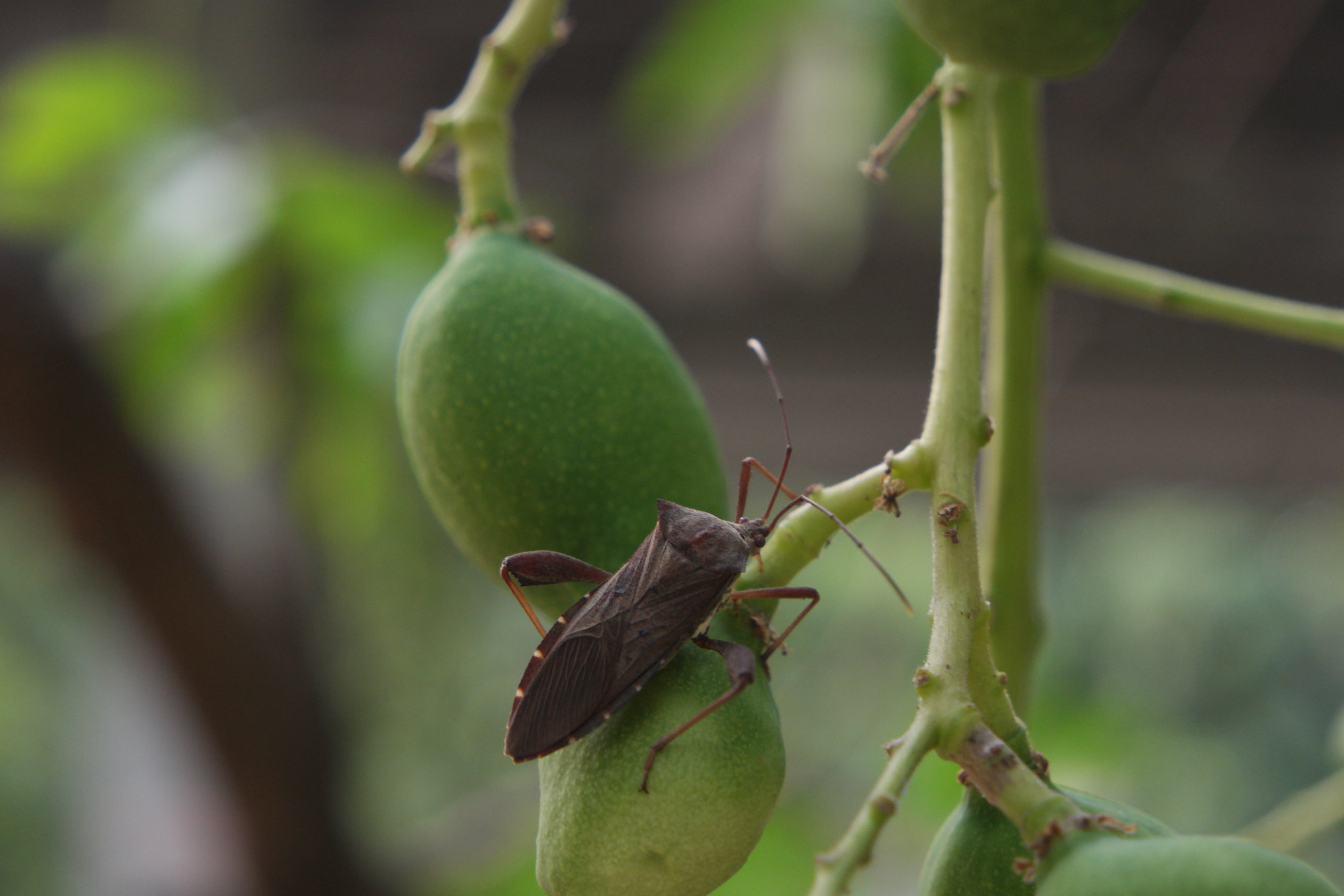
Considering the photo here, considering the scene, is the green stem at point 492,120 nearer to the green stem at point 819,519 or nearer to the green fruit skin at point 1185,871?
the green stem at point 819,519

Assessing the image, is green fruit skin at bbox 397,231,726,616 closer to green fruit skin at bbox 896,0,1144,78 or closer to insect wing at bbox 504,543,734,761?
insect wing at bbox 504,543,734,761

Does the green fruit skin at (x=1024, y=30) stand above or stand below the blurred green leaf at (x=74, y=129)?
above

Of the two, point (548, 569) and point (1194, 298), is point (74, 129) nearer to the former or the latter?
point (548, 569)

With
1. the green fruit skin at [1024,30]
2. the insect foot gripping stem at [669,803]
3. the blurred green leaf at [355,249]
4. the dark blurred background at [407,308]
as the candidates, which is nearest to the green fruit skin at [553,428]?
the insect foot gripping stem at [669,803]

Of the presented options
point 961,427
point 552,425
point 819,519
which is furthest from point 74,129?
point 961,427

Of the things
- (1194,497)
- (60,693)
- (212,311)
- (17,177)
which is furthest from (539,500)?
(60,693)

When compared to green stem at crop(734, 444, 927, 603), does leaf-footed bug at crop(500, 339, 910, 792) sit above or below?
below

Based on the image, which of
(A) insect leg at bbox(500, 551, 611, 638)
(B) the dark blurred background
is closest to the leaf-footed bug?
(A) insect leg at bbox(500, 551, 611, 638)

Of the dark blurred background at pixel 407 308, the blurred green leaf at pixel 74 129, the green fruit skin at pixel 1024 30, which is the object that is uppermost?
the green fruit skin at pixel 1024 30
